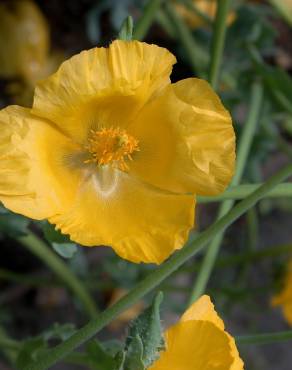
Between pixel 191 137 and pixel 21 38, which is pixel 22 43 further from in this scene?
pixel 191 137

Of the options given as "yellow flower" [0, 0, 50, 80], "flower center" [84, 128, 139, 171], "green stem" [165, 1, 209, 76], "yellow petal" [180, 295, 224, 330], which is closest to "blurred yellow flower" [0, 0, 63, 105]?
"yellow flower" [0, 0, 50, 80]

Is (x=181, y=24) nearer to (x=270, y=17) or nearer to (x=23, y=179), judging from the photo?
(x=270, y=17)

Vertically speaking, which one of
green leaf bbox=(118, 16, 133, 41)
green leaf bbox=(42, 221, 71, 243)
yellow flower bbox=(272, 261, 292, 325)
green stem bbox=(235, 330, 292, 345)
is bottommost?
yellow flower bbox=(272, 261, 292, 325)

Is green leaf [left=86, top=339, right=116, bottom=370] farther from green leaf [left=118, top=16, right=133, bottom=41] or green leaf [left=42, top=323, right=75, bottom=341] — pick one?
green leaf [left=118, top=16, right=133, bottom=41]

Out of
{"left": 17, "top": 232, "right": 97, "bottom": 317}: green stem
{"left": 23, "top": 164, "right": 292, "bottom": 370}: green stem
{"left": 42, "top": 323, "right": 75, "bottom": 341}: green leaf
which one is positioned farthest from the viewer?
{"left": 17, "top": 232, "right": 97, "bottom": 317}: green stem

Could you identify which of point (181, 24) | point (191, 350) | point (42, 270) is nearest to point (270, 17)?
point (181, 24)

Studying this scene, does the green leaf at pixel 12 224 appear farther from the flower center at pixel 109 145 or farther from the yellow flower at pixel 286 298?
the yellow flower at pixel 286 298
